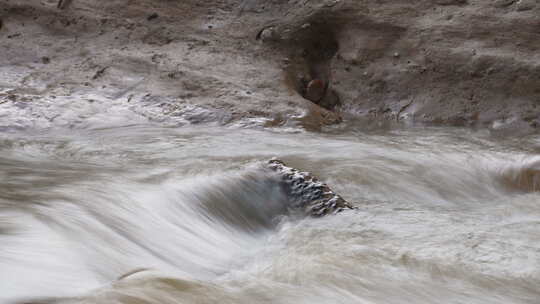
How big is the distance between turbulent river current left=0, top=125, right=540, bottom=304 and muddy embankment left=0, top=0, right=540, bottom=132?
0.73 meters

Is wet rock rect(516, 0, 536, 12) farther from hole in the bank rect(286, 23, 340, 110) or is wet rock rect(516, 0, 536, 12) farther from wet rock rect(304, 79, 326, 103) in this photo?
wet rock rect(304, 79, 326, 103)

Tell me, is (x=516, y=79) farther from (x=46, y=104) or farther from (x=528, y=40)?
(x=46, y=104)

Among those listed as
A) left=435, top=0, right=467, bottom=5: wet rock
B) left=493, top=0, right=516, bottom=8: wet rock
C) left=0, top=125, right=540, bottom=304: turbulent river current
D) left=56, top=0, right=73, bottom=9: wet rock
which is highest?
left=56, top=0, right=73, bottom=9: wet rock

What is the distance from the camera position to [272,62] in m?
7.77

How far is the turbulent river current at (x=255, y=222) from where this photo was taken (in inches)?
106

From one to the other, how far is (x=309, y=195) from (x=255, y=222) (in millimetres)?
307

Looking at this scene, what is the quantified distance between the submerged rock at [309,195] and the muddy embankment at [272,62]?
258cm

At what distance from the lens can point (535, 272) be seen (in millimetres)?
3207

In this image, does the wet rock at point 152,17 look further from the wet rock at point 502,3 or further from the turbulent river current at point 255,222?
the wet rock at point 502,3

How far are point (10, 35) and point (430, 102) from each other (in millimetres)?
4192

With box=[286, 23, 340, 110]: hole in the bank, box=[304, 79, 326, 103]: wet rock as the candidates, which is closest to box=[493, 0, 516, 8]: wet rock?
box=[286, 23, 340, 110]: hole in the bank

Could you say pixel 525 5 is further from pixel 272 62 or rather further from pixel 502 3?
pixel 272 62

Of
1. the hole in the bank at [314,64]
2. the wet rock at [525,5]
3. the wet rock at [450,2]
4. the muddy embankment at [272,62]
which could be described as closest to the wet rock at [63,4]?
the muddy embankment at [272,62]

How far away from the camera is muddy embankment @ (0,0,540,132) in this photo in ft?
22.4
